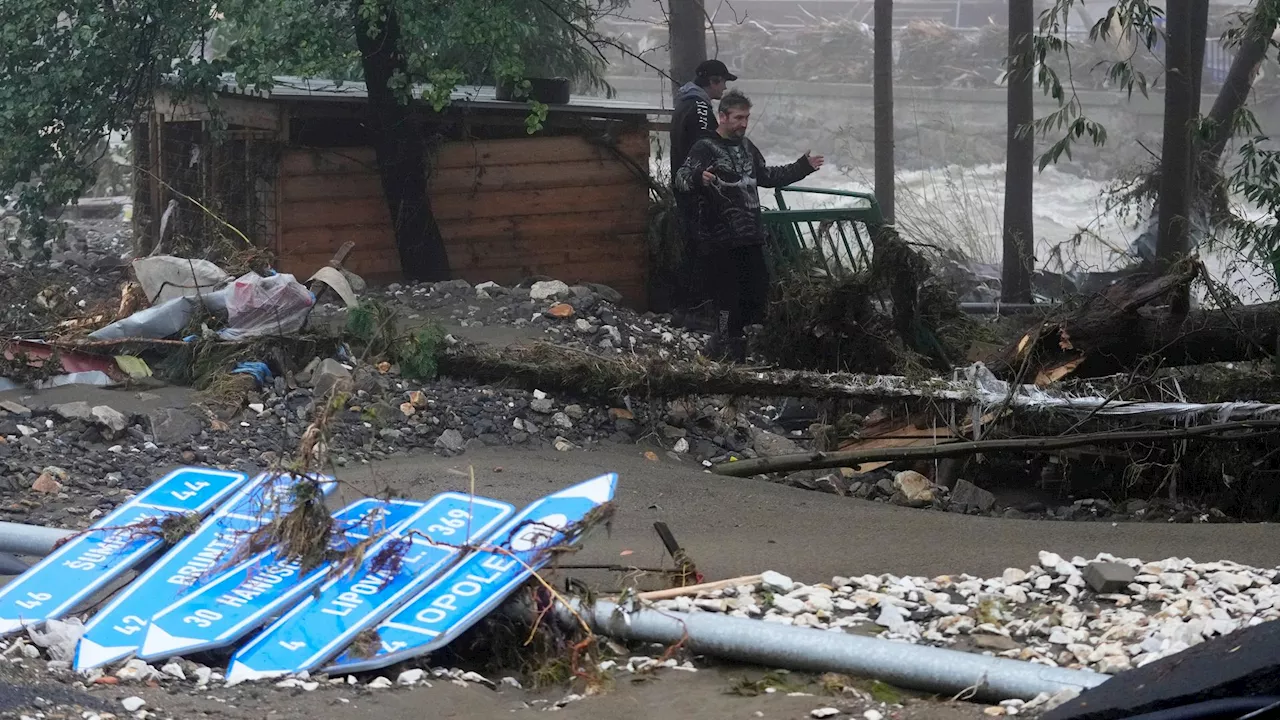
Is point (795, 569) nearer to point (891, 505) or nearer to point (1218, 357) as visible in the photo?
point (891, 505)

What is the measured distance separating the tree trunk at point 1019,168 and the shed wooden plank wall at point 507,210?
10.6ft

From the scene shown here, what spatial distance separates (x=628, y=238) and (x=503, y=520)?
585 centimetres

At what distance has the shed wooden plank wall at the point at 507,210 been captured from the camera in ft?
31.9

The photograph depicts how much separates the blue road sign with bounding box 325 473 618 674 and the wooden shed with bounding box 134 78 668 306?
17.8ft

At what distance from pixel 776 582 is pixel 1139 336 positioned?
2947 millimetres

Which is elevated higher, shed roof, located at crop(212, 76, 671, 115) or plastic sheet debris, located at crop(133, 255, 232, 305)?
shed roof, located at crop(212, 76, 671, 115)

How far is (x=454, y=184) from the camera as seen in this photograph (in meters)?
10.0

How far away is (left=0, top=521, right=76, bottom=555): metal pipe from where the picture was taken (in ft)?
15.8

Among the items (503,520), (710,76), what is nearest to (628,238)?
(710,76)

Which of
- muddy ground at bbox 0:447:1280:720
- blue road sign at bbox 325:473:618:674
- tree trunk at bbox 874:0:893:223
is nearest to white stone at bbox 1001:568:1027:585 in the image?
muddy ground at bbox 0:447:1280:720

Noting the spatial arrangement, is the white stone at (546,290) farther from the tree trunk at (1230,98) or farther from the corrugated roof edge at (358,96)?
the tree trunk at (1230,98)

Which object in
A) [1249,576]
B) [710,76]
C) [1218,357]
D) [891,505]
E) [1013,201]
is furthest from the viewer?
[1013,201]

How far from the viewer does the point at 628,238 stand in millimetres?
10406

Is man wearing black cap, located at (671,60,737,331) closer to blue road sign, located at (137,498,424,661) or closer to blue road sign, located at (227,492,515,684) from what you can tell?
blue road sign, located at (227,492,515,684)
